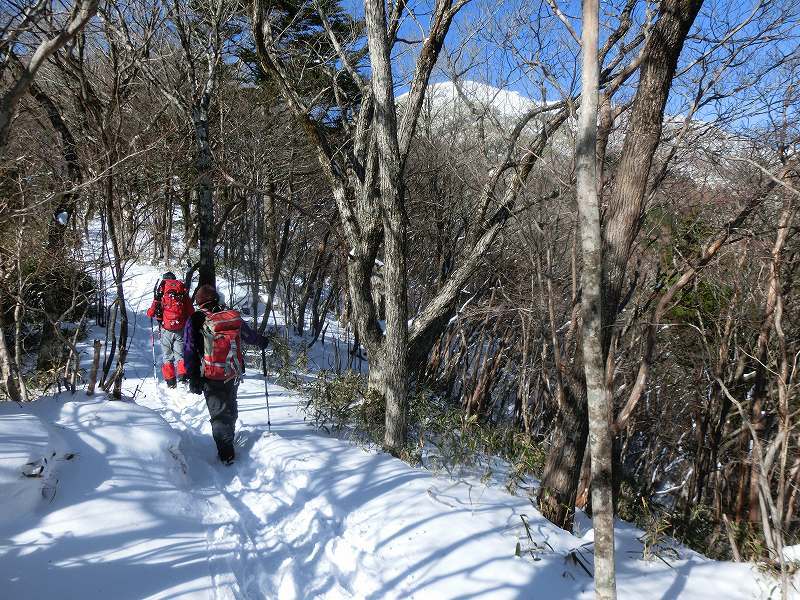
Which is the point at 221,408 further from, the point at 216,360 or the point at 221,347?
the point at 221,347

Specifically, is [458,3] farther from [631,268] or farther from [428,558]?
[428,558]

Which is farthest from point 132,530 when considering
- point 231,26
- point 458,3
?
point 231,26

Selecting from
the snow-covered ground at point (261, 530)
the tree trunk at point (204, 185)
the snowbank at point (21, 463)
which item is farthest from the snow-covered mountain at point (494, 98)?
the snowbank at point (21, 463)

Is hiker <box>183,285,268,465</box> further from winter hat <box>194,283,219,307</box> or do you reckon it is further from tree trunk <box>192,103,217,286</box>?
tree trunk <box>192,103,217,286</box>

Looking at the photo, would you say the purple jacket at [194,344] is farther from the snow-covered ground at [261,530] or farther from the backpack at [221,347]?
the snow-covered ground at [261,530]

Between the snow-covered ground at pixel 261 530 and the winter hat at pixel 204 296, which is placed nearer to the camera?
the snow-covered ground at pixel 261 530

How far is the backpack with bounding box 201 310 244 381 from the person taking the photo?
512cm

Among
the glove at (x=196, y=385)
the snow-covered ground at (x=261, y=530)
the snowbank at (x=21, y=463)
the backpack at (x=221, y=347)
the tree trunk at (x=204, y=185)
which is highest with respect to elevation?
the tree trunk at (x=204, y=185)

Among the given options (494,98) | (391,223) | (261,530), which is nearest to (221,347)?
(261,530)

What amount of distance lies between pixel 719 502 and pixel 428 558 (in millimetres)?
4253

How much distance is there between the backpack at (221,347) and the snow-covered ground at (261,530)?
78cm

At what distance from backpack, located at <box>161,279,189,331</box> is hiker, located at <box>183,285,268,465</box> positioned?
1.80 metres

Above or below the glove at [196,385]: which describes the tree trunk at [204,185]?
above

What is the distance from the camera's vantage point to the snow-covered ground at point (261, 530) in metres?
3.31
